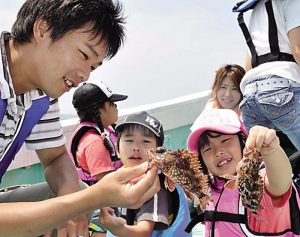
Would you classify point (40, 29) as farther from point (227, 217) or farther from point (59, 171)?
point (227, 217)

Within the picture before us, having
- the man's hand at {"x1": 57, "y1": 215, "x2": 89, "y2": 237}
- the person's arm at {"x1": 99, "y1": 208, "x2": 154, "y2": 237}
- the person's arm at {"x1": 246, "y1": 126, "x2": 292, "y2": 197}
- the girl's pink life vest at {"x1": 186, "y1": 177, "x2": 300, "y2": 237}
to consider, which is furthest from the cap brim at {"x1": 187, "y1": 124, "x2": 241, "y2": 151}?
the man's hand at {"x1": 57, "y1": 215, "x2": 89, "y2": 237}

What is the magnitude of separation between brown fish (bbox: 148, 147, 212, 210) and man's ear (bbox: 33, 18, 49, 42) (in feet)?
2.15

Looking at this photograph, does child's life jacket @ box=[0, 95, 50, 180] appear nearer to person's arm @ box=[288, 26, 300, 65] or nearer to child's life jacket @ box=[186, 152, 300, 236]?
child's life jacket @ box=[186, 152, 300, 236]

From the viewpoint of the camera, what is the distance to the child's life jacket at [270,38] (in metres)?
3.21

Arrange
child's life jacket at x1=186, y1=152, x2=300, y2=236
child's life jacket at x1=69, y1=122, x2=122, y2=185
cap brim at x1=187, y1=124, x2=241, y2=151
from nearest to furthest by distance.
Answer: child's life jacket at x1=186, y1=152, x2=300, y2=236
cap brim at x1=187, y1=124, x2=241, y2=151
child's life jacket at x1=69, y1=122, x2=122, y2=185

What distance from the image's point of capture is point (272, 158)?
7.27 feet

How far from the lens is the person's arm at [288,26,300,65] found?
3.07m

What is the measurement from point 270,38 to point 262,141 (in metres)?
1.30

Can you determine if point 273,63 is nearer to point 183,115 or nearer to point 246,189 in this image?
point 246,189

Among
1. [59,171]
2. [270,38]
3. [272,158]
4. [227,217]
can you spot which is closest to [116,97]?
[270,38]

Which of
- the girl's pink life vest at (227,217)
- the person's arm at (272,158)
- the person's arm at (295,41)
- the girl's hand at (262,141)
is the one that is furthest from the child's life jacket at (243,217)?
the person's arm at (295,41)

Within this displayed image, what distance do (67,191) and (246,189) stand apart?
2.70ft

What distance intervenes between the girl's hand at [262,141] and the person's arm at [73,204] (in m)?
0.42

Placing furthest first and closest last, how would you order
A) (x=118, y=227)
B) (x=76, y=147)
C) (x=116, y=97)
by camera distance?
(x=116, y=97) → (x=76, y=147) → (x=118, y=227)
